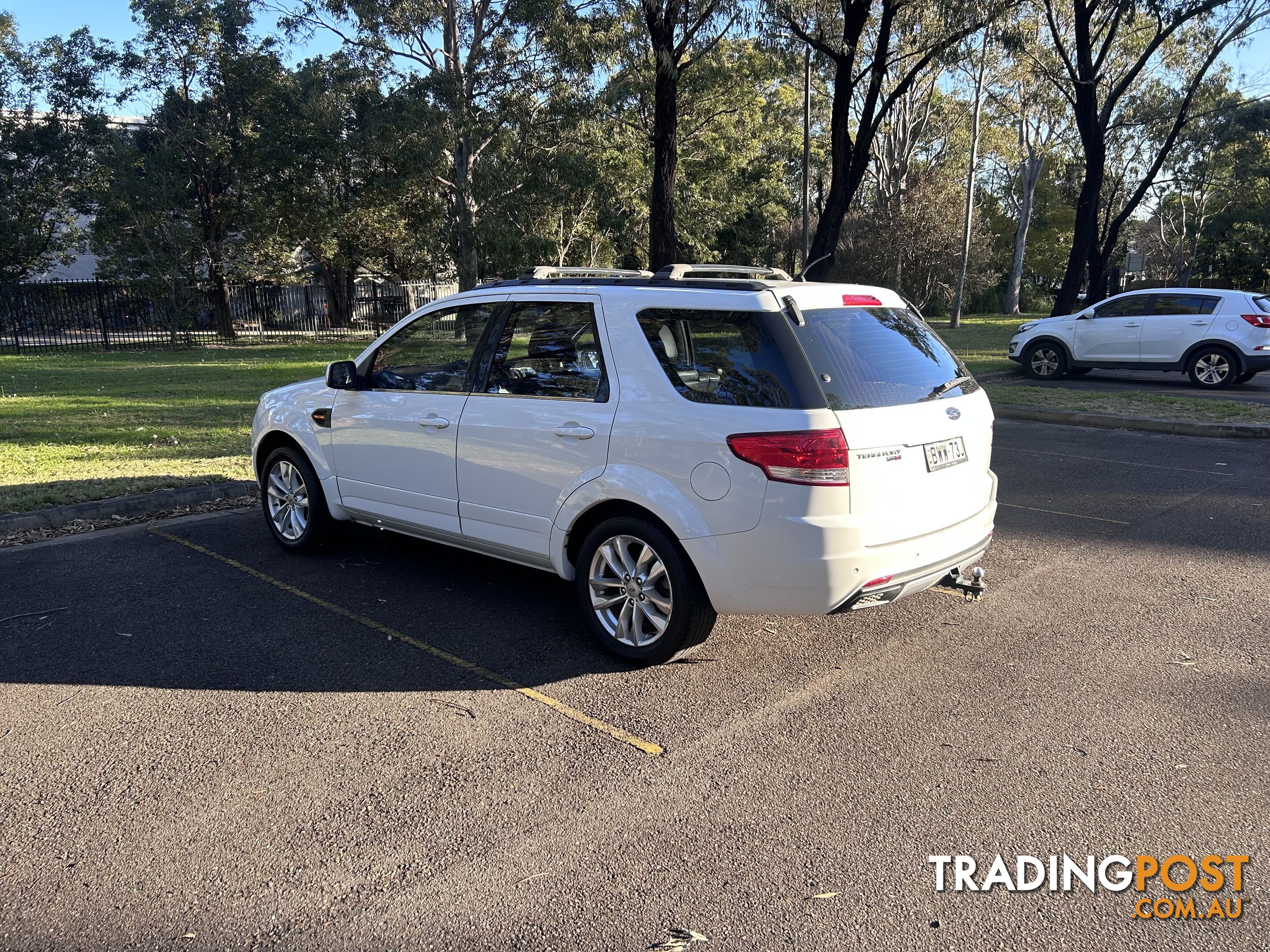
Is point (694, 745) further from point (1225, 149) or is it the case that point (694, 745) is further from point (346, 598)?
point (1225, 149)

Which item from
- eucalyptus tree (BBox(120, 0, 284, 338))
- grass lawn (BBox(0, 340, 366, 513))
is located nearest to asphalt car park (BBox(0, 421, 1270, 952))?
grass lawn (BBox(0, 340, 366, 513))

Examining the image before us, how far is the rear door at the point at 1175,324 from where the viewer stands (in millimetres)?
15828

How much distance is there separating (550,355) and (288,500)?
2621 millimetres

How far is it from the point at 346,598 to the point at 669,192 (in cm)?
1530

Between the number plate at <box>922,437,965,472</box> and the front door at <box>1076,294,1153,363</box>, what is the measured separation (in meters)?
14.1

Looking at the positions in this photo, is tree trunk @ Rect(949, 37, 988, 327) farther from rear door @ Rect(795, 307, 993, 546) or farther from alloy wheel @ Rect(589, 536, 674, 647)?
alloy wheel @ Rect(589, 536, 674, 647)

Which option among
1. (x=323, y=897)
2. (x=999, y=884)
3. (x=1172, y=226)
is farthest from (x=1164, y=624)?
(x=1172, y=226)

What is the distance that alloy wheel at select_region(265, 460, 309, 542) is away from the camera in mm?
6480

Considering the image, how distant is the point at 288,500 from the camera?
6.58 m

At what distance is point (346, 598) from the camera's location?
223 inches

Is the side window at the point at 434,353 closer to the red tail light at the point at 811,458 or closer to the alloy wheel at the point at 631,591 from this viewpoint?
the alloy wheel at the point at 631,591

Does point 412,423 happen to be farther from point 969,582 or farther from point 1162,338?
point 1162,338

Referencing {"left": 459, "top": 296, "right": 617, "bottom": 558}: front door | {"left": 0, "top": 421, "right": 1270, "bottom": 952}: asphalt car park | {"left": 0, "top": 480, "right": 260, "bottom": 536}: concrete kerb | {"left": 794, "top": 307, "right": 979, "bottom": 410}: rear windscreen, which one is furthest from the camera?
{"left": 0, "top": 480, "right": 260, "bottom": 536}: concrete kerb

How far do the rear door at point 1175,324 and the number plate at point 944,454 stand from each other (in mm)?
13823
